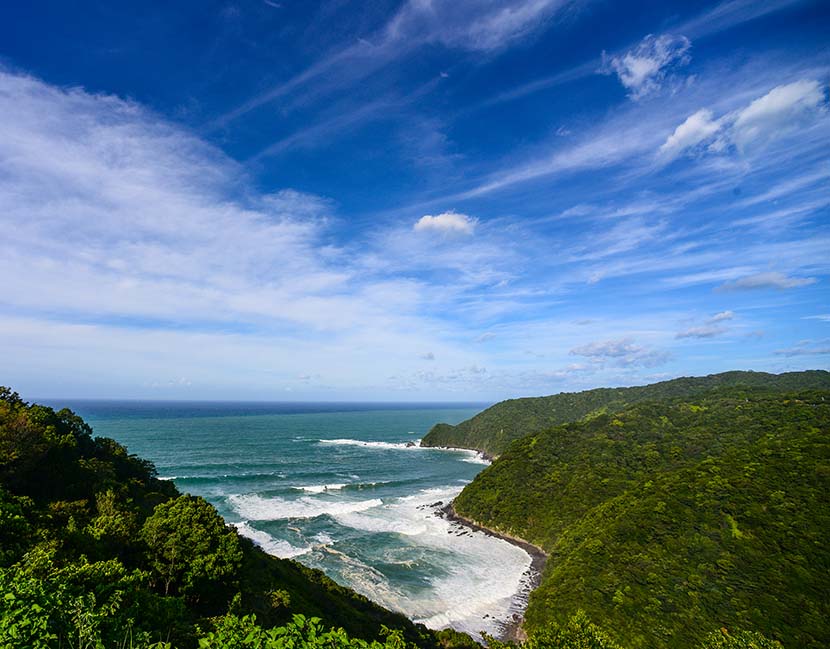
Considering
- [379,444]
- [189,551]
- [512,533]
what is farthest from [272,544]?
[379,444]

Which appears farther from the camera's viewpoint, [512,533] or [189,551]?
[512,533]

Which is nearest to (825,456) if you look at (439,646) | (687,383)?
(439,646)

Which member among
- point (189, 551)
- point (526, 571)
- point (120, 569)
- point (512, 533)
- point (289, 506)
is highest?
point (120, 569)

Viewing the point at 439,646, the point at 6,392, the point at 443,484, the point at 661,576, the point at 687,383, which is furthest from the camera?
the point at 687,383

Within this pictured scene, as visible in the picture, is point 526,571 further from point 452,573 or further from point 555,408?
point 555,408

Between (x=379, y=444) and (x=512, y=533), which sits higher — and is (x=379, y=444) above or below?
above

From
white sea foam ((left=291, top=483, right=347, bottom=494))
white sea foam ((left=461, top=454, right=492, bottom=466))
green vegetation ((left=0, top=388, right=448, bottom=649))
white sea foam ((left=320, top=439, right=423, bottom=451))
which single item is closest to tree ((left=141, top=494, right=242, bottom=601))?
green vegetation ((left=0, top=388, right=448, bottom=649))

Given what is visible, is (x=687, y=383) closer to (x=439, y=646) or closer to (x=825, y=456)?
(x=825, y=456)
